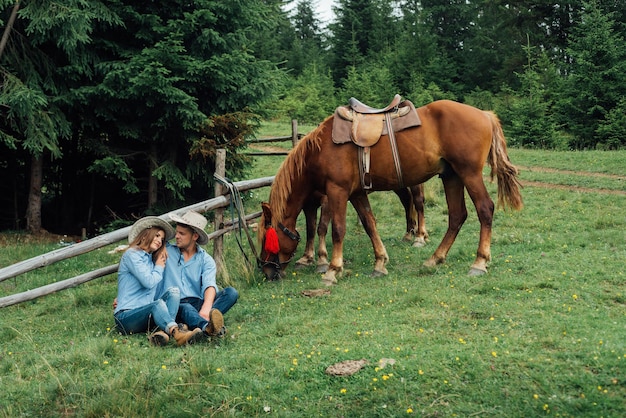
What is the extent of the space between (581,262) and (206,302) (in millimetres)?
4715

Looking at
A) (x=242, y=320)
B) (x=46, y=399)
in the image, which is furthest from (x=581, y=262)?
(x=46, y=399)

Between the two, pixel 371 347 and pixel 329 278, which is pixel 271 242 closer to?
pixel 329 278

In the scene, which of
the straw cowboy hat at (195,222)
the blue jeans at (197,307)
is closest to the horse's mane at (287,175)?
the straw cowboy hat at (195,222)

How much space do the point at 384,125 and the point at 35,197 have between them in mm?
7328

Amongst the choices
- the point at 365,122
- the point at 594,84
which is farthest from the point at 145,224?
the point at 594,84

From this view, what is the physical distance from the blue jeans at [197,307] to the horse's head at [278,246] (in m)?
1.85

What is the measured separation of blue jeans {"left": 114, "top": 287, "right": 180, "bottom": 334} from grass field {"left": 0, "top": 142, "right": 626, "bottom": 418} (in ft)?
0.47

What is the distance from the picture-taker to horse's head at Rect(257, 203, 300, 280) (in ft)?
25.7

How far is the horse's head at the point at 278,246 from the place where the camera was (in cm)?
784

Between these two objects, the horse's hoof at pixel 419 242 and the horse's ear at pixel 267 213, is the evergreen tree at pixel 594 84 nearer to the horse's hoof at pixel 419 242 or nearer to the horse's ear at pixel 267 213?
the horse's hoof at pixel 419 242

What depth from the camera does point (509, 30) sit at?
3139 centimetres

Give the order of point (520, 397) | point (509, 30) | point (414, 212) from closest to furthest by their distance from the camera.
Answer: point (520, 397)
point (414, 212)
point (509, 30)

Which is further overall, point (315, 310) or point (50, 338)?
point (315, 310)

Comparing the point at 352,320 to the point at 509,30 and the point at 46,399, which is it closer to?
the point at 46,399
